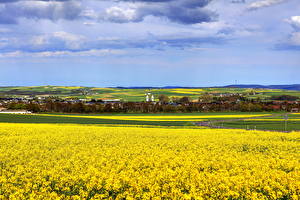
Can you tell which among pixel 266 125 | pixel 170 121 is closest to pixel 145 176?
pixel 266 125

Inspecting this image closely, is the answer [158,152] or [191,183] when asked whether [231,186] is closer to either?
[191,183]

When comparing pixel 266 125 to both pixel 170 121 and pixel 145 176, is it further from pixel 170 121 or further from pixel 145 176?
pixel 145 176

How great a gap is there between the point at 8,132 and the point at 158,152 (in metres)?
21.4

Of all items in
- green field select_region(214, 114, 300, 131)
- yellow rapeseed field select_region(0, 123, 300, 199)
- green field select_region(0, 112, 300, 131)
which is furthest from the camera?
green field select_region(0, 112, 300, 131)

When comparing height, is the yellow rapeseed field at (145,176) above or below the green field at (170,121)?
above

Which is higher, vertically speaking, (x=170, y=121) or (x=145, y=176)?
(x=145, y=176)

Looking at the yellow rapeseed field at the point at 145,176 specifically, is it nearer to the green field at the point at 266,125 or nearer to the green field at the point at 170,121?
the green field at the point at 266,125

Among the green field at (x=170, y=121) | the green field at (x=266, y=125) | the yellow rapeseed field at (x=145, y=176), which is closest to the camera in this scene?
the yellow rapeseed field at (x=145, y=176)

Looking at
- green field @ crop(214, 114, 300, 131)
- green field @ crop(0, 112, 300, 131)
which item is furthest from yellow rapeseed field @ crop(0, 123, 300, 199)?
green field @ crop(0, 112, 300, 131)

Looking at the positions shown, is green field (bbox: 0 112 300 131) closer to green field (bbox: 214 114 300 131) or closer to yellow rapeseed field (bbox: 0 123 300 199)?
green field (bbox: 214 114 300 131)

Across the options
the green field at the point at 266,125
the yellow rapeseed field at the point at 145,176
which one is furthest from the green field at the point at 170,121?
the yellow rapeseed field at the point at 145,176

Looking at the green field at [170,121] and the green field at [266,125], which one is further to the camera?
the green field at [170,121]

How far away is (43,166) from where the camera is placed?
57.4 feet

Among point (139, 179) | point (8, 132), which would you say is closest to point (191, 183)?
point (139, 179)
